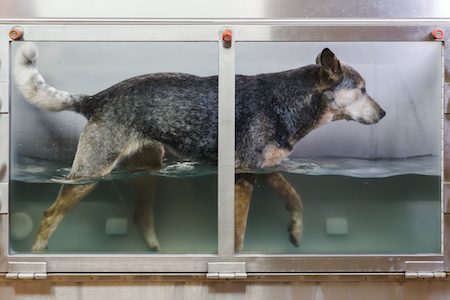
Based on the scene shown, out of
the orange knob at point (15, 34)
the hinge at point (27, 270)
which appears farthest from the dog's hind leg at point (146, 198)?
the orange knob at point (15, 34)

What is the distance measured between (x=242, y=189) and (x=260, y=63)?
70 cm

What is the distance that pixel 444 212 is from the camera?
181cm

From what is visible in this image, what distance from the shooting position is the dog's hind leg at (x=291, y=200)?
1.78m

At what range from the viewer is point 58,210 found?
5.91ft

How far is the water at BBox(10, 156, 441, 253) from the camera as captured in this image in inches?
70.2

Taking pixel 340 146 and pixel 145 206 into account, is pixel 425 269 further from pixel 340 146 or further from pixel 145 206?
pixel 145 206

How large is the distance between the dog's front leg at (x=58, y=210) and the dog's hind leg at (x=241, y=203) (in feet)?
2.61

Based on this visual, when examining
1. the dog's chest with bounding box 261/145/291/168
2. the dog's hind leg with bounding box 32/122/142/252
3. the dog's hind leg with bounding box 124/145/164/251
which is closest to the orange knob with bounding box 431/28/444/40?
the dog's chest with bounding box 261/145/291/168

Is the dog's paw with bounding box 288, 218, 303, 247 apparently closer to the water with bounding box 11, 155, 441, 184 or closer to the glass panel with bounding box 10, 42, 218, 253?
the water with bounding box 11, 155, 441, 184

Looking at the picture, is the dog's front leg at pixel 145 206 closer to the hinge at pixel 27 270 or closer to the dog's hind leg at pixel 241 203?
the dog's hind leg at pixel 241 203

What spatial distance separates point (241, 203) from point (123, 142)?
0.73 m

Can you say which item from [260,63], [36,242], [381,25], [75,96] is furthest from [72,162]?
[381,25]

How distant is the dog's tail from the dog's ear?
132cm

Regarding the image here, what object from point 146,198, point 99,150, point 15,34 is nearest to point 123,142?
point 99,150
